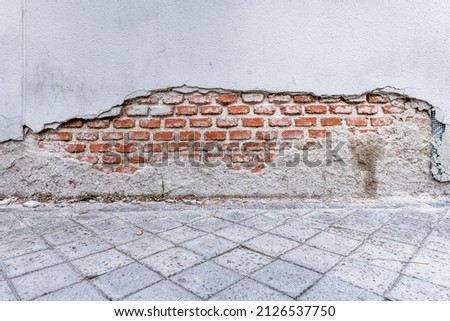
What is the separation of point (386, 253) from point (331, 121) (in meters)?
1.19

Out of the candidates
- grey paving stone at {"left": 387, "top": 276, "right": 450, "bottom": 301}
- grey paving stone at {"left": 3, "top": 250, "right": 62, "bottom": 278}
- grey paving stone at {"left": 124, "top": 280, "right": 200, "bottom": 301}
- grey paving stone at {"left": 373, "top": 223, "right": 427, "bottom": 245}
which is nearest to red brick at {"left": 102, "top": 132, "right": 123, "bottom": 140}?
grey paving stone at {"left": 3, "top": 250, "right": 62, "bottom": 278}

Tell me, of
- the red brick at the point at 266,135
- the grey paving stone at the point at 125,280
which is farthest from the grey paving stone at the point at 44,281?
the red brick at the point at 266,135

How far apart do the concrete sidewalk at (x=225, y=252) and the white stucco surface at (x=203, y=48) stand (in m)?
0.91

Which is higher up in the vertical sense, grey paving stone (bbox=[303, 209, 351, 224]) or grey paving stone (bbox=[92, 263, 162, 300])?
grey paving stone (bbox=[303, 209, 351, 224])

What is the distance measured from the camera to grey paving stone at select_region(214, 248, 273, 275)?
4.42 feet

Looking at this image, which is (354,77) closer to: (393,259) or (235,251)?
(393,259)

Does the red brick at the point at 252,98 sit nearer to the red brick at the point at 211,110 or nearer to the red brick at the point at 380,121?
the red brick at the point at 211,110

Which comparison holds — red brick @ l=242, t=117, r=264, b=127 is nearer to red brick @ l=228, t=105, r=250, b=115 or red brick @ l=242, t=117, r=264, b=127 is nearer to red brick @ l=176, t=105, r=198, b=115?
red brick @ l=228, t=105, r=250, b=115

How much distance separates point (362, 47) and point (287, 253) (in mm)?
1768

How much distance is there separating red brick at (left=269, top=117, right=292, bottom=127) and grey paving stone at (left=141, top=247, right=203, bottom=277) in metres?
1.29

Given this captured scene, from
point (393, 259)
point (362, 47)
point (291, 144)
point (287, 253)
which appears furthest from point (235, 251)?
point (362, 47)

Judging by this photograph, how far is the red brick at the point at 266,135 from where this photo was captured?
95.0 inches

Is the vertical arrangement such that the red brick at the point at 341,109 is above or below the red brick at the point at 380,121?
above

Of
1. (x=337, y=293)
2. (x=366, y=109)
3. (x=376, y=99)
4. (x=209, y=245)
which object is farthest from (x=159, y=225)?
(x=376, y=99)
